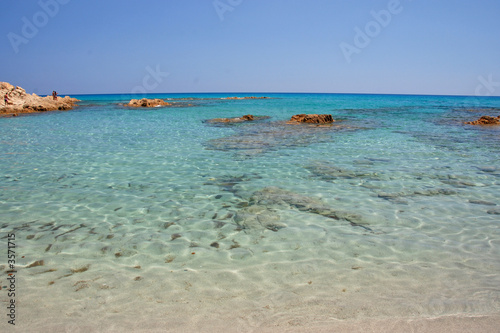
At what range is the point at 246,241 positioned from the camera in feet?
13.6

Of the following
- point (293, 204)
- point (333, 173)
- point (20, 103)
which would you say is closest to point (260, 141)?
point (333, 173)

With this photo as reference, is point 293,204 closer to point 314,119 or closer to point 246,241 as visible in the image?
point 246,241

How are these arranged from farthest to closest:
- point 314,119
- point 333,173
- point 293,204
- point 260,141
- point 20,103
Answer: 1. point 20,103
2. point 314,119
3. point 260,141
4. point 333,173
5. point 293,204

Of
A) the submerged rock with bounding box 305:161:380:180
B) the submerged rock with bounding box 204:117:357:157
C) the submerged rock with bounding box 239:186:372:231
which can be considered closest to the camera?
the submerged rock with bounding box 239:186:372:231

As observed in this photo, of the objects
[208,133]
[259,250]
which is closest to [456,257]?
[259,250]

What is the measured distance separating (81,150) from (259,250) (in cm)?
887

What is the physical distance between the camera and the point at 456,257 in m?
3.78

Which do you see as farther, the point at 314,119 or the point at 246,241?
the point at 314,119

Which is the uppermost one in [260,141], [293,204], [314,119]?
[314,119]

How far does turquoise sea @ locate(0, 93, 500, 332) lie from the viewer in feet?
9.45

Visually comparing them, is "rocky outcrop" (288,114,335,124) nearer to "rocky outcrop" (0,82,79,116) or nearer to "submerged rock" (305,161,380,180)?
"submerged rock" (305,161,380,180)

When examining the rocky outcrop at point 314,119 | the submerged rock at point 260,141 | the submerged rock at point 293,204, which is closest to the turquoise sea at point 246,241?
the submerged rock at point 293,204

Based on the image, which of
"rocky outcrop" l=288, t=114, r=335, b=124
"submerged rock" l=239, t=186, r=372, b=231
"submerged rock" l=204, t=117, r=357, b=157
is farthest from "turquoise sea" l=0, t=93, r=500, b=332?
"rocky outcrop" l=288, t=114, r=335, b=124

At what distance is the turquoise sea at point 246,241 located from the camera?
288cm
